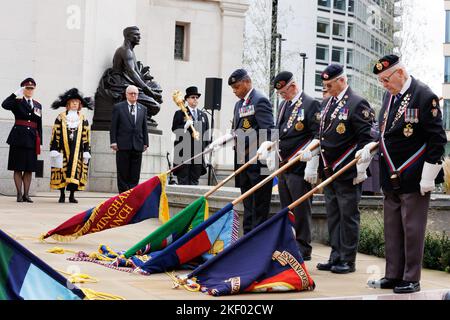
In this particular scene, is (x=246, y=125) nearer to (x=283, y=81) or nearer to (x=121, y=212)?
(x=283, y=81)

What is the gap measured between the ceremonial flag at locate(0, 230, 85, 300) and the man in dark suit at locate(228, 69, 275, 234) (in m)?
4.09

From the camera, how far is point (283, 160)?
927cm

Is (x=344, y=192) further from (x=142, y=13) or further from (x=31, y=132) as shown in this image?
(x=142, y=13)

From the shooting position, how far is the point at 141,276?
7.77 metres

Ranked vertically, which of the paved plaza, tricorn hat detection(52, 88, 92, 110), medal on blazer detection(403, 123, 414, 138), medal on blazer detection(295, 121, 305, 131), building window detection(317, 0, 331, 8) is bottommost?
the paved plaza

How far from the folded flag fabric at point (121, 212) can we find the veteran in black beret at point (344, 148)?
199 centimetres

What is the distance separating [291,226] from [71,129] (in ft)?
27.8

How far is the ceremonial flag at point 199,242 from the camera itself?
26.1ft

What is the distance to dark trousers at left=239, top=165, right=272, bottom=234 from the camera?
950cm

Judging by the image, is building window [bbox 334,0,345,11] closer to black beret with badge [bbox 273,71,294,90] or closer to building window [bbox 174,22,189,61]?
building window [bbox 174,22,189,61]

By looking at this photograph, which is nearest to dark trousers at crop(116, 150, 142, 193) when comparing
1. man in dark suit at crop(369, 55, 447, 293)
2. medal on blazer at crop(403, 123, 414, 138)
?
man in dark suit at crop(369, 55, 447, 293)

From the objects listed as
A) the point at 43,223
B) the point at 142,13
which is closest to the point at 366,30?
the point at 142,13

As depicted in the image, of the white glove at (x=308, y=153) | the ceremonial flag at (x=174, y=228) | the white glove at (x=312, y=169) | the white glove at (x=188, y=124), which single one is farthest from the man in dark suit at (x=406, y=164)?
the white glove at (x=188, y=124)

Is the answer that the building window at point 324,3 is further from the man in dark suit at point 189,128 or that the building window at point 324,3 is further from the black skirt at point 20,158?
the black skirt at point 20,158
